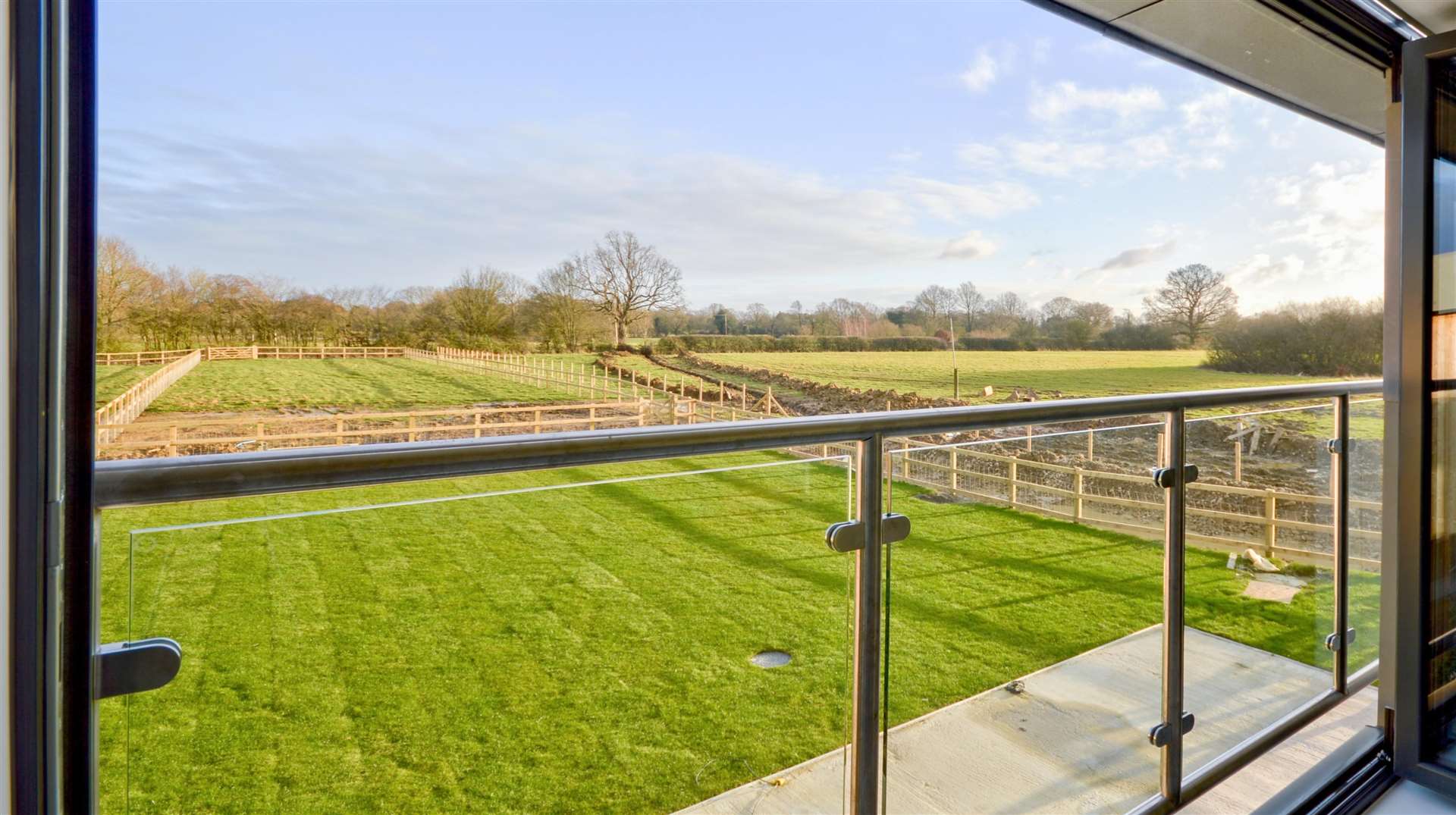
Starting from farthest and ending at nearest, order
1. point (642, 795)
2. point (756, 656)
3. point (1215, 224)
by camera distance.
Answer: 1. point (1215, 224)
2. point (756, 656)
3. point (642, 795)

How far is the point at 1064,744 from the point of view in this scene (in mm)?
1386

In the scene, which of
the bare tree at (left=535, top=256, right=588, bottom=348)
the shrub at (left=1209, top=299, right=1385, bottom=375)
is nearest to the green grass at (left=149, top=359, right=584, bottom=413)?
the bare tree at (left=535, top=256, right=588, bottom=348)

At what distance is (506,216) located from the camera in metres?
21.4

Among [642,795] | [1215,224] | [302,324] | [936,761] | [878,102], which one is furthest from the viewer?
[878,102]

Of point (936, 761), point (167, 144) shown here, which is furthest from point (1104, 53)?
point (936, 761)

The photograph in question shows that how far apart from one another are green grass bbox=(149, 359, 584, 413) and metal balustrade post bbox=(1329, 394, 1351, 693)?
7.70m

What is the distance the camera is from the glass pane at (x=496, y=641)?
65 centimetres

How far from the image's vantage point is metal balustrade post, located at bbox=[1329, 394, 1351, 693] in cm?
196

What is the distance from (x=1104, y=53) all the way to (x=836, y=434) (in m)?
26.3

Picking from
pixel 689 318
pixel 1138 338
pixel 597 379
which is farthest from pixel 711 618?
pixel 1138 338

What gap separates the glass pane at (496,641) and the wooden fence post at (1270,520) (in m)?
1.76

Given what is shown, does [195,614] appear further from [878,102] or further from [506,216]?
[878,102]

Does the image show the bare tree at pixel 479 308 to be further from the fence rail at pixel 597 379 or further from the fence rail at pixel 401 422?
the fence rail at pixel 401 422

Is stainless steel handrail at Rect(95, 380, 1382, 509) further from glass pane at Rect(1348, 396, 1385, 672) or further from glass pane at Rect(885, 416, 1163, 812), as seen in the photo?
glass pane at Rect(1348, 396, 1385, 672)
